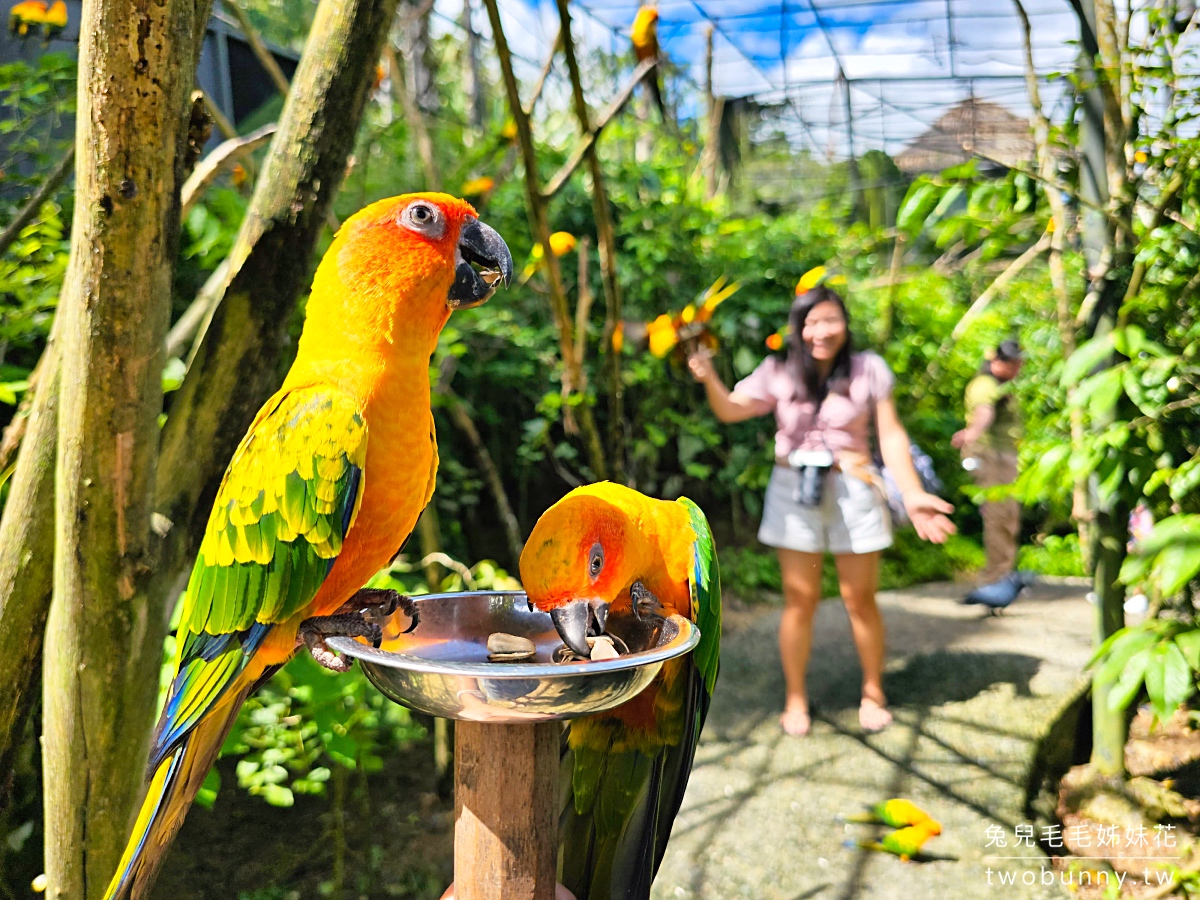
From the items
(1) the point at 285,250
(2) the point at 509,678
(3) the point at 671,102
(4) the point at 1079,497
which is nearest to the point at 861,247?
(3) the point at 671,102

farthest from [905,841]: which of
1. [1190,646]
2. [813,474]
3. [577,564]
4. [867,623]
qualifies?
[577,564]

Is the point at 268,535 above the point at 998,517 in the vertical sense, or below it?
above

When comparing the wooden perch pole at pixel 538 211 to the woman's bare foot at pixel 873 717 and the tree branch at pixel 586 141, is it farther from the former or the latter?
the woman's bare foot at pixel 873 717

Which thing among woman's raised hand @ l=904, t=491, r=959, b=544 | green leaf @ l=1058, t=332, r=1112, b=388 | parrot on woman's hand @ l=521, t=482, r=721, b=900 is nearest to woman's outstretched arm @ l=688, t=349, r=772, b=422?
woman's raised hand @ l=904, t=491, r=959, b=544

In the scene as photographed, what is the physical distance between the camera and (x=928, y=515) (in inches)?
111

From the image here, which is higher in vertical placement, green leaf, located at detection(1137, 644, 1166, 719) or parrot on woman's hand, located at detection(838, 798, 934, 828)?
green leaf, located at detection(1137, 644, 1166, 719)

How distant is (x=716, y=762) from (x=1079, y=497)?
163 cm

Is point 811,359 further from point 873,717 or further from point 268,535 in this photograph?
point 268,535

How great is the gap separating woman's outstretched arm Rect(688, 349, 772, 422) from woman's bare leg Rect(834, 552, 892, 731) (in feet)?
2.18

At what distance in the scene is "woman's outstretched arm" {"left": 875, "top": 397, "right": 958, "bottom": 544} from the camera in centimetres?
271

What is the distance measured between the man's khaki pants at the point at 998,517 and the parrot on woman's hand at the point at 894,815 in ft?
7.96

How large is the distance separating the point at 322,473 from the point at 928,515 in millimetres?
2302

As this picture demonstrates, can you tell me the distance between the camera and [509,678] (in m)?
0.85

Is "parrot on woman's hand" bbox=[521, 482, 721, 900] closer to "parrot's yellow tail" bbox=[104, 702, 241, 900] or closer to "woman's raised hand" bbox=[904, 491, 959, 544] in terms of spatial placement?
"parrot's yellow tail" bbox=[104, 702, 241, 900]
